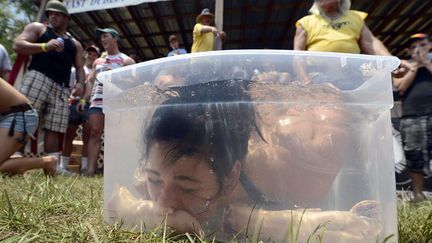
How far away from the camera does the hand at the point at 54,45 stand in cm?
246

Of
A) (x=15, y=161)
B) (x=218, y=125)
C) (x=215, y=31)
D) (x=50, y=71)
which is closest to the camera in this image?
(x=218, y=125)

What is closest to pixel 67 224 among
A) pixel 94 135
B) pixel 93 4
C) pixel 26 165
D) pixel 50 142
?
pixel 26 165

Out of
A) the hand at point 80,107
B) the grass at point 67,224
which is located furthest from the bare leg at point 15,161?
the hand at point 80,107

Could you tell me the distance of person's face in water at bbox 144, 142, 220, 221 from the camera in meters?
0.80

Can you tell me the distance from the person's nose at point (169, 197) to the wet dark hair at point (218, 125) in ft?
0.22

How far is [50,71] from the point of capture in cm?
→ 258

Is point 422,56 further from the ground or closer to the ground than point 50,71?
further from the ground

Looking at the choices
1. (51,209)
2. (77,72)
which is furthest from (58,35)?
(51,209)

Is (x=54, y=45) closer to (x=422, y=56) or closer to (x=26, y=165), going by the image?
(x=26, y=165)

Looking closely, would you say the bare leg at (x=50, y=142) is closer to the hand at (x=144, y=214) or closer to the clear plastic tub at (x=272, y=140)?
the hand at (x=144, y=214)

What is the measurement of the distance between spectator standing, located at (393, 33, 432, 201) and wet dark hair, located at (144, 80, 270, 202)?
184 cm

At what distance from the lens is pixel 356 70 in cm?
81

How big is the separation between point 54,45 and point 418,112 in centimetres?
262

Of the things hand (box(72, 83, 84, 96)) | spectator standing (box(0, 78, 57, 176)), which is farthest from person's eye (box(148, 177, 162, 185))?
hand (box(72, 83, 84, 96))
